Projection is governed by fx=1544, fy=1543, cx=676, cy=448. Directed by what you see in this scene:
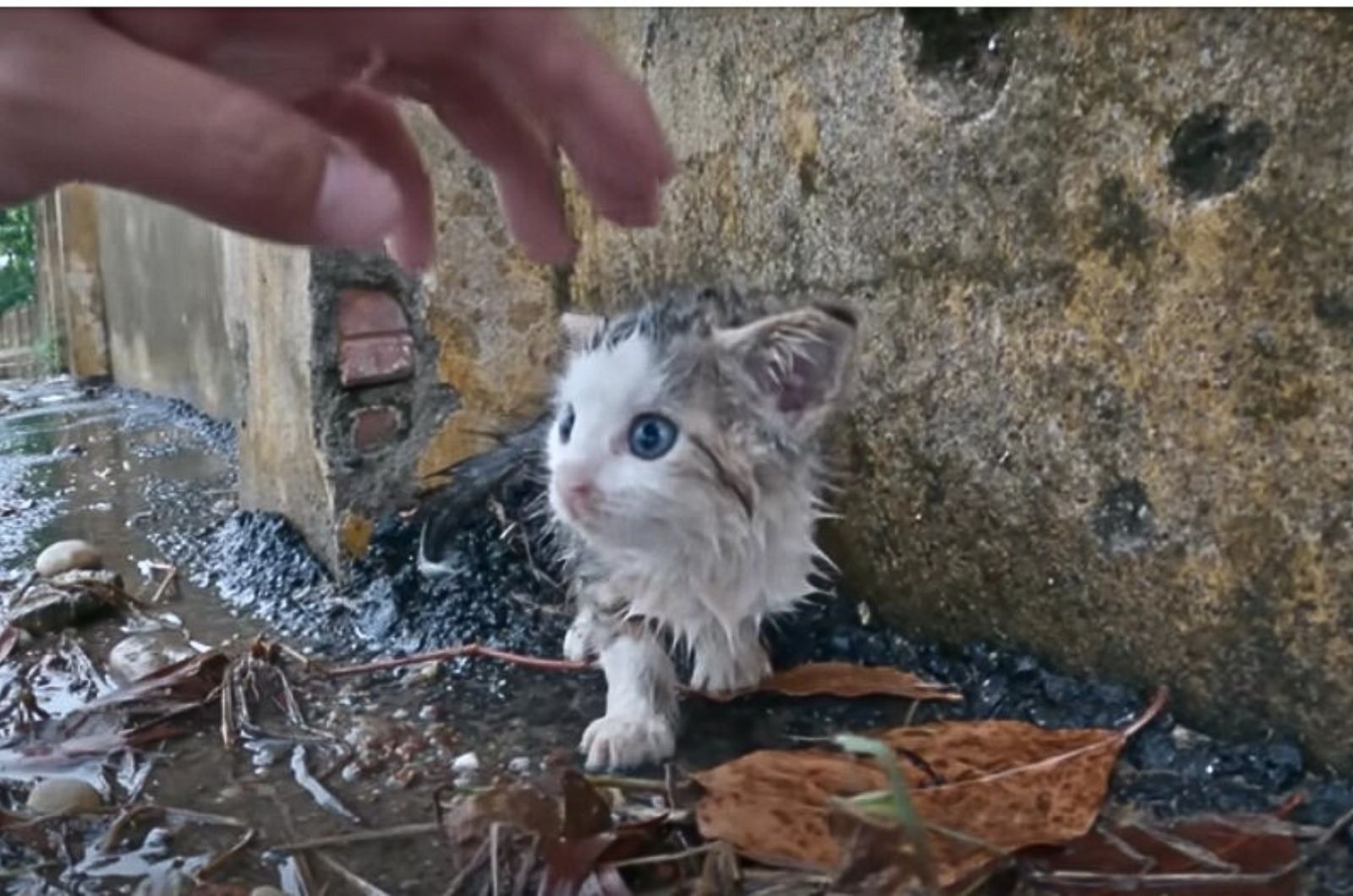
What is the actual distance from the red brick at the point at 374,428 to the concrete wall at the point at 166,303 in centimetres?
215

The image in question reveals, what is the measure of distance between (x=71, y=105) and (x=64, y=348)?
6.68 m

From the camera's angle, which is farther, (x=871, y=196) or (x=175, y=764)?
(x=871, y=196)

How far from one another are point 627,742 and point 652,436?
1.23ft

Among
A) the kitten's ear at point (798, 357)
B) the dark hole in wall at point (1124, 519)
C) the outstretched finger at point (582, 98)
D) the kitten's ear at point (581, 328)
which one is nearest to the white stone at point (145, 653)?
the kitten's ear at point (581, 328)

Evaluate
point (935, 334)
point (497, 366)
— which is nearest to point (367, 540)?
point (497, 366)

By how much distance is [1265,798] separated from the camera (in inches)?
64.4

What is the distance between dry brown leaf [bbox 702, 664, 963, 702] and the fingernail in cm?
115

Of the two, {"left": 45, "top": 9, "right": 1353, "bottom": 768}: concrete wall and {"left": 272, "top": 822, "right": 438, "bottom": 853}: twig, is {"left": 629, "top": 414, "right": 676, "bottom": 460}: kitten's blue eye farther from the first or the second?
{"left": 272, "top": 822, "right": 438, "bottom": 853}: twig

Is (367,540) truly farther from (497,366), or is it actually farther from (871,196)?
(871,196)

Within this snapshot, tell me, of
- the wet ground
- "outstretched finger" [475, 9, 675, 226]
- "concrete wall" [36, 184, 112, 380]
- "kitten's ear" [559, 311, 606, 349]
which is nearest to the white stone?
the wet ground

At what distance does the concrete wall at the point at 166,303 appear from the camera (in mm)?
5094

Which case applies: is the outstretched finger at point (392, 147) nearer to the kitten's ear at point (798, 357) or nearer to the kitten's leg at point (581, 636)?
the kitten's ear at point (798, 357)

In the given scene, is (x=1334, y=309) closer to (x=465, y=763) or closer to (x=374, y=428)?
(x=465, y=763)

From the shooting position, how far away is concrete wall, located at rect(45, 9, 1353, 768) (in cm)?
162
